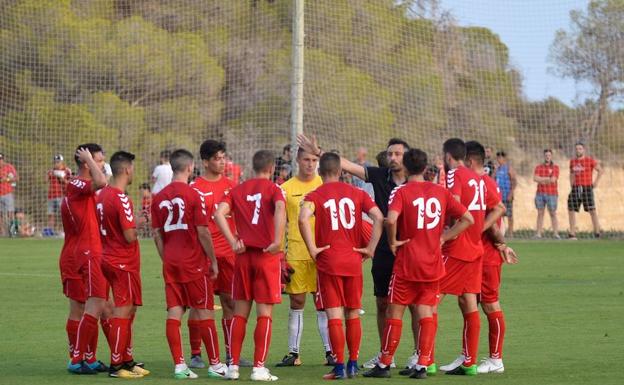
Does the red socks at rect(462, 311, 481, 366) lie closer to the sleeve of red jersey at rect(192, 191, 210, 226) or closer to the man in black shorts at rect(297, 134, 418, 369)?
the man in black shorts at rect(297, 134, 418, 369)

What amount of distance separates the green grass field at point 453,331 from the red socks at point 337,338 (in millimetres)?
269

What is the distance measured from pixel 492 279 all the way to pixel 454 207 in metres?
0.92

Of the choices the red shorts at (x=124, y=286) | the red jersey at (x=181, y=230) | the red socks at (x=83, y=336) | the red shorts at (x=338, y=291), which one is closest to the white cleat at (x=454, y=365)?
the red shorts at (x=338, y=291)

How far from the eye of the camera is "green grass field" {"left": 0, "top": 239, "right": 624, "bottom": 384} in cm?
962

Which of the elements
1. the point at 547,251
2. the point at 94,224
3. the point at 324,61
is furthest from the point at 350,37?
the point at 94,224

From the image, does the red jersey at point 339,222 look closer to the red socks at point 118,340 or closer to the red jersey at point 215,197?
the red jersey at point 215,197

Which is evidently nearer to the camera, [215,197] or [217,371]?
[217,371]

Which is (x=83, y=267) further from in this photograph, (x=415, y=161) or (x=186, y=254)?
(x=415, y=161)

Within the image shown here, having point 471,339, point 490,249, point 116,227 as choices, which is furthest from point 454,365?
point 116,227

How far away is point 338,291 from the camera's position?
9.49m

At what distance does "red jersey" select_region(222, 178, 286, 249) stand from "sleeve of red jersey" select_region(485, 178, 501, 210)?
1.84 meters

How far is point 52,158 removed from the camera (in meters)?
29.2

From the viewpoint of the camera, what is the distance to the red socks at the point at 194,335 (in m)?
9.83

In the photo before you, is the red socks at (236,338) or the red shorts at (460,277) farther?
the red shorts at (460,277)
